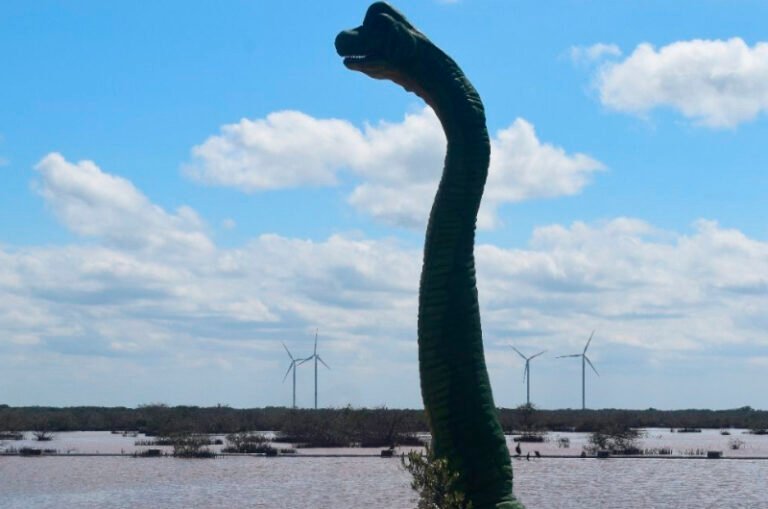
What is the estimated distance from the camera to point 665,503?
23.0 m

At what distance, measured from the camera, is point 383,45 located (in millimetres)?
12336

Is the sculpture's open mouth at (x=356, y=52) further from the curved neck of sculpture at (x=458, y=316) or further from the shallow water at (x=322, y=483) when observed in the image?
the shallow water at (x=322, y=483)

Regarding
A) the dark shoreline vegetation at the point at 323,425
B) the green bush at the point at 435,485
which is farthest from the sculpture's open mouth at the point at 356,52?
the dark shoreline vegetation at the point at 323,425

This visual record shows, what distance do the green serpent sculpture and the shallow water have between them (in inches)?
422

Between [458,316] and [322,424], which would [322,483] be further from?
[322,424]

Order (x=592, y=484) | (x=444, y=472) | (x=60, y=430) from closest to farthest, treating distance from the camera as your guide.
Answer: (x=444, y=472), (x=592, y=484), (x=60, y=430)

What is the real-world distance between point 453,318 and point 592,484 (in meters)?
17.3

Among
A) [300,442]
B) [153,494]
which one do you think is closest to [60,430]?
[300,442]

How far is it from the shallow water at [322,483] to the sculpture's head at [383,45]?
11581mm

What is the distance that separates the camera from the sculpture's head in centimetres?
1221

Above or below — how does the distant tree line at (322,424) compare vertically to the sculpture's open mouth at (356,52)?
below

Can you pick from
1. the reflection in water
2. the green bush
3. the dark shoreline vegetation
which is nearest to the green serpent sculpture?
the green bush

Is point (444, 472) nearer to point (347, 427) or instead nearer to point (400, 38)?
point (400, 38)

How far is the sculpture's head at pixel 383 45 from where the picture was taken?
12.2 meters
